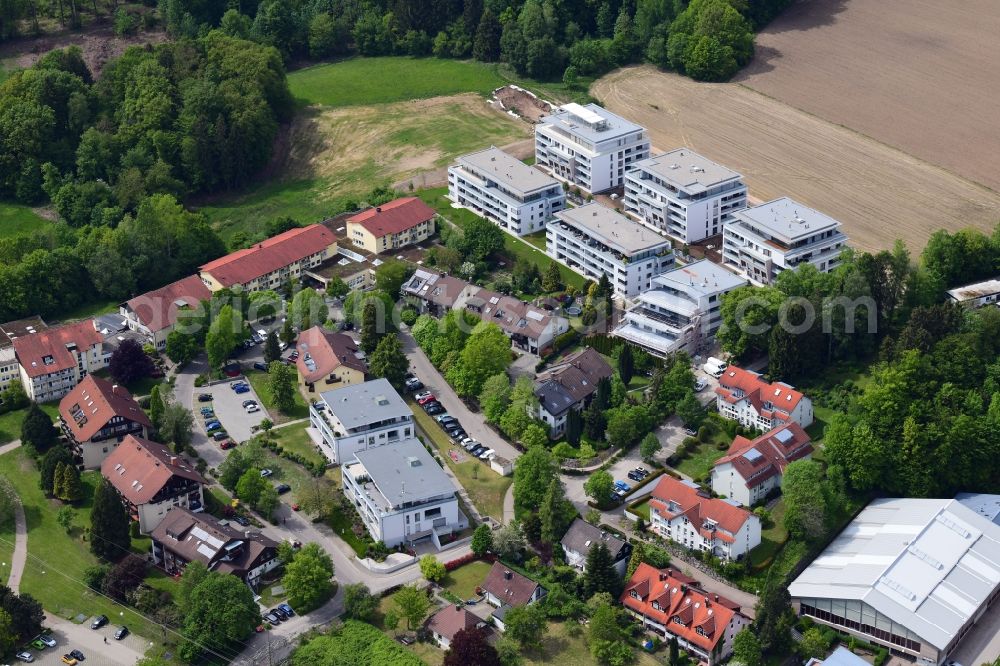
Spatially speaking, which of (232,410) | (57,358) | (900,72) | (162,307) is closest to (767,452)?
(232,410)

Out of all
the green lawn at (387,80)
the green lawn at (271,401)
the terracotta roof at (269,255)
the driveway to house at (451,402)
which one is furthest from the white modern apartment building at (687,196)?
the green lawn at (271,401)

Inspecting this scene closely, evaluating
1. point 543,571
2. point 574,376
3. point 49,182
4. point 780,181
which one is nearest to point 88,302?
point 49,182

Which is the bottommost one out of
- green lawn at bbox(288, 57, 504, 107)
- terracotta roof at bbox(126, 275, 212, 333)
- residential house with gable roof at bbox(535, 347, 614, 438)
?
residential house with gable roof at bbox(535, 347, 614, 438)

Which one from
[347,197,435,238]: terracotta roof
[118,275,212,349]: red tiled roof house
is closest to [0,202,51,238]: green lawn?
[118,275,212,349]: red tiled roof house

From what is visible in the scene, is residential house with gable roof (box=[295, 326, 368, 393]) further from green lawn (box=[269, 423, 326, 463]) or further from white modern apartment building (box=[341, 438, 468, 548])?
white modern apartment building (box=[341, 438, 468, 548])

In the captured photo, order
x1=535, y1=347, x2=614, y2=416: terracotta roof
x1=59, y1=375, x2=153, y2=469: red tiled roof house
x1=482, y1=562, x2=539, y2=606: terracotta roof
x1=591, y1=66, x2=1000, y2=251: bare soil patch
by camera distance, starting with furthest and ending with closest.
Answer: x1=591, y1=66, x2=1000, y2=251: bare soil patch < x1=535, y1=347, x2=614, y2=416: terracotta roof < x1=59, y1=375, x2=153, y2=469: red tiled roof house < x1=482, y1=562, x2=539, y2=606: terracotta roof

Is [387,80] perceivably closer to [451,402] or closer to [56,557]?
[451,402]

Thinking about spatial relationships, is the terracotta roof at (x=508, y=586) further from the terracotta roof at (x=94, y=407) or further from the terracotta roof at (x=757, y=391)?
the terracotta roof at (x=94, y=407)
